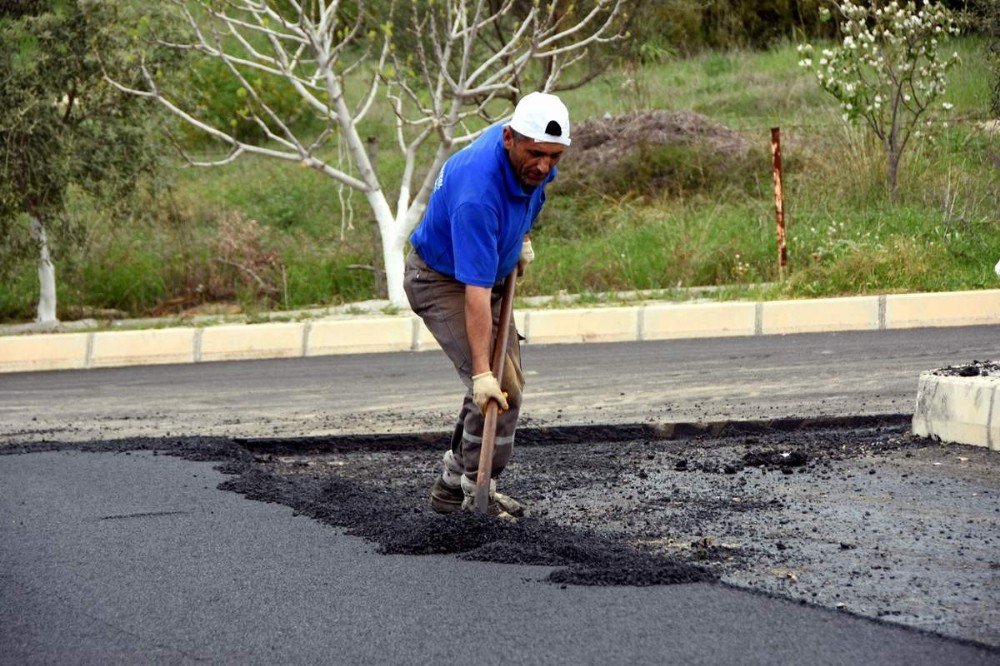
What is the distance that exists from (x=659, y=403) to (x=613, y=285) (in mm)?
5022

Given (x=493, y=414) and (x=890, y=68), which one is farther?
(x=890, y=68)

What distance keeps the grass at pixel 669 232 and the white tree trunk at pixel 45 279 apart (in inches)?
9.5

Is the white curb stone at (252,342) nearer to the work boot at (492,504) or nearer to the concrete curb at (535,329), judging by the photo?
the concrete curb at (535,329)

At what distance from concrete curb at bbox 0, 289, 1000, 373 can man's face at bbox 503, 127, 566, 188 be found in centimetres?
630

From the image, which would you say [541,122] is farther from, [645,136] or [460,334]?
[645,136]

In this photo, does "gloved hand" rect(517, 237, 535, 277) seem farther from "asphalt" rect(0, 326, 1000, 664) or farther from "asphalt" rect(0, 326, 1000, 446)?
"asphalt" rect(0, 326, 1000, 446)

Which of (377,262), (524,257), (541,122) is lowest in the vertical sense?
(377,262)

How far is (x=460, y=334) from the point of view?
4.93 m

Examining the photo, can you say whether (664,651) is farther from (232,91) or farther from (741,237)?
(232,91)

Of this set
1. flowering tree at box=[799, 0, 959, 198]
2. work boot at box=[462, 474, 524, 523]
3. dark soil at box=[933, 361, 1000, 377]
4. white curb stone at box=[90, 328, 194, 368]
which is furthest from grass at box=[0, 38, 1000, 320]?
work boot at box=[462, 474, 524, 523]

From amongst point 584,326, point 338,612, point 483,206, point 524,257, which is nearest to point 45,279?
point 584,326

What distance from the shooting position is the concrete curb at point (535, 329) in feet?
34.3

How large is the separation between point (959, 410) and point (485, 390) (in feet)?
7.50

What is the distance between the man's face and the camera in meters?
4.48
